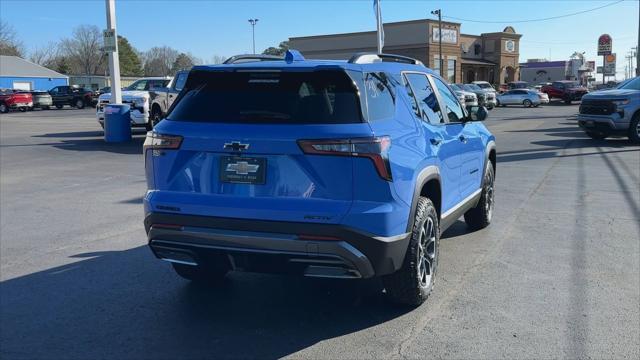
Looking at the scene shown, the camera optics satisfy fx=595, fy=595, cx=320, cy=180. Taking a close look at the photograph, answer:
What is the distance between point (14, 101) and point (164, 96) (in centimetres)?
3235

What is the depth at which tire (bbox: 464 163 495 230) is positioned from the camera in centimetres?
699

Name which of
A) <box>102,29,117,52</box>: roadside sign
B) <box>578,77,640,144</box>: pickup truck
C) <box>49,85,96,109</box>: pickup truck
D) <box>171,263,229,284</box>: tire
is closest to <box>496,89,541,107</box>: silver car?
<box>578,77,640,144</box>: pickup truck

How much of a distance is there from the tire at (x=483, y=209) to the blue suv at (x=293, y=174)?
8.81ft

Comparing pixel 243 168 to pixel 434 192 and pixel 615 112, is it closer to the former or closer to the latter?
pixel 434 192

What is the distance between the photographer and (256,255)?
12.8 ft

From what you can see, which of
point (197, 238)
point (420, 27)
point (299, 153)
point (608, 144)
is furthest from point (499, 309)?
point (420, 27)

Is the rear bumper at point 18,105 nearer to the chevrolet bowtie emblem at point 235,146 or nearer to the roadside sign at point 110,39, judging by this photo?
the roadside sign at point 110,39

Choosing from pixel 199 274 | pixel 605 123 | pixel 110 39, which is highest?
pixel 110 39

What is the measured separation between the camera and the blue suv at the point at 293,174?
3.77 m

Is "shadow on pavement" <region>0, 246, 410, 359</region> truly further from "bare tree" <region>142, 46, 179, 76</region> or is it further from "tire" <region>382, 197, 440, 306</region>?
"bare tree" <region>142, 46, 179, 76</region>

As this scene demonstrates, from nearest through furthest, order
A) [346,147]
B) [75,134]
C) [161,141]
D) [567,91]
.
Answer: [346,147] → [161,141] → [75,134] → [567,91]

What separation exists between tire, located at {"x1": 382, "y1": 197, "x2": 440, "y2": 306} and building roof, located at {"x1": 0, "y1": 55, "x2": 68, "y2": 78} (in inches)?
3161

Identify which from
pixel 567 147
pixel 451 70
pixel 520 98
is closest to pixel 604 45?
pixel 520 98

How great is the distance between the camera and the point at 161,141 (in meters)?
4.18
